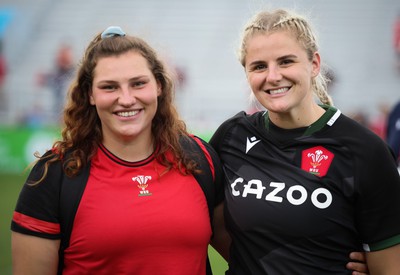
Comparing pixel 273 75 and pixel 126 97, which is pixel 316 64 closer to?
pixel 273 75

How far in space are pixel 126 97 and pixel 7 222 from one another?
19.1 feet

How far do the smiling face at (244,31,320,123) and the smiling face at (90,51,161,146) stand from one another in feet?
1.77

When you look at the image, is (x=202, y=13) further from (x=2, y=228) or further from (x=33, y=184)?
(x=33, y=184)

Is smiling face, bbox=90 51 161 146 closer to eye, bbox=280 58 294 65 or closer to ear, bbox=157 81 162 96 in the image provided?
ear, bbox=157 81 162 96

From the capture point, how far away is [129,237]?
2998 millimetres

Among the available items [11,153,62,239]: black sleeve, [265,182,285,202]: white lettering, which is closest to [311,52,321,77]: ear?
[265,182,285,202]: white lettering

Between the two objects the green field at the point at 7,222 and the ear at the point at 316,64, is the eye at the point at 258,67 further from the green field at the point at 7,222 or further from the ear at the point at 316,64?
the green field at the point at 7,222

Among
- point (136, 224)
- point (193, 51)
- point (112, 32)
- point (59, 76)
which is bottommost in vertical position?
point (136, 224)

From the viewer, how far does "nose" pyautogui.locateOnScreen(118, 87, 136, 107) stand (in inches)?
119

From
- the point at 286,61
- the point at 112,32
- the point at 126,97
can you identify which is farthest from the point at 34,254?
the point at 286,61

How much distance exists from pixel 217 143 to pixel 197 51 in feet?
56.7

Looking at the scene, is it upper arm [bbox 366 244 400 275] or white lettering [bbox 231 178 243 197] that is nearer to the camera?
upper arm [bbox 366 244 400 275]

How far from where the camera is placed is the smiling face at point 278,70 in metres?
3.04

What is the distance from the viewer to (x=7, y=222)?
8250 millimetres
